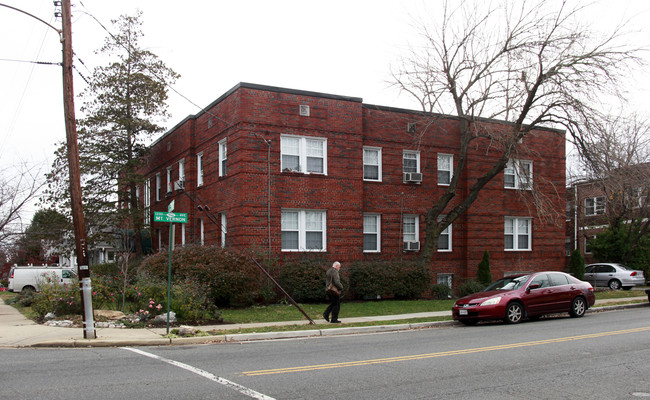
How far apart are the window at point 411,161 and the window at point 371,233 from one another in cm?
266

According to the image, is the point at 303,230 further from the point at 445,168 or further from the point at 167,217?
the point at 167,217

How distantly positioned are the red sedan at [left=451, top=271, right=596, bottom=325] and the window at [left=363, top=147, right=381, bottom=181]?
8318 mm

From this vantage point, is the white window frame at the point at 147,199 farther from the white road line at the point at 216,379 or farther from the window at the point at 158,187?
the white road line at the point at 216,379

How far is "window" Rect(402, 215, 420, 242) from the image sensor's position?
77.7 feet

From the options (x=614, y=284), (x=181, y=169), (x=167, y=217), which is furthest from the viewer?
(x=614, y=284)

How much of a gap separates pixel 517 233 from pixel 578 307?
10505 mm

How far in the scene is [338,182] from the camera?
70.2ft

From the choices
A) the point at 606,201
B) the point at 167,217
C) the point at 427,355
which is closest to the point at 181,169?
the point at 167,217

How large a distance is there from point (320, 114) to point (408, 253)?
7.01 meters

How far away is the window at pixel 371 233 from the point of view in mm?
22672

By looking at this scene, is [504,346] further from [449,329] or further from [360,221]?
[360,221]

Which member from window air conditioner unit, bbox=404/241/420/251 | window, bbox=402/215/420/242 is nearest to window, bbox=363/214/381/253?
window air conditioner unit, bbox=404/241/420/251

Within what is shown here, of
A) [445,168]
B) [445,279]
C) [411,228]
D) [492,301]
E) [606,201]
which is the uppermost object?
[445,168]

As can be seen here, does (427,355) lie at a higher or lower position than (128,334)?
higher
